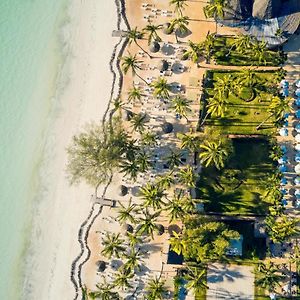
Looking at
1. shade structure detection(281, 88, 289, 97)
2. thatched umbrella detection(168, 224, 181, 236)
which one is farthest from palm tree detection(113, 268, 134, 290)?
shade structure detection(281, 88, 289, 97)

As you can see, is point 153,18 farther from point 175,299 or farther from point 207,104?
point 175,299

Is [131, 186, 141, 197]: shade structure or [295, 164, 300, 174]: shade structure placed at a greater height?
[295, 164, 300, 174]: shade structure

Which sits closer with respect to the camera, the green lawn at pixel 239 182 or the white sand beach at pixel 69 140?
the green lawn at pixel 239 182

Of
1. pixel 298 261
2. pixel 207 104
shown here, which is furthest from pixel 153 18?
pixel 298 261

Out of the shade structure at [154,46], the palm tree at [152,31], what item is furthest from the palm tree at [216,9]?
the shade structure at [154,46]

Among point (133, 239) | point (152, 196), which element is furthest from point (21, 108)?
point (133, 239)

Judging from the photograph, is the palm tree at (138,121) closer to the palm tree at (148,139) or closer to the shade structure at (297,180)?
the palm tree at (148,139)

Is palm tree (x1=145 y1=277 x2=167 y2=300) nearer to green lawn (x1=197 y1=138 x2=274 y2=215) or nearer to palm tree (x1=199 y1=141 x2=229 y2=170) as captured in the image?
green lawn (x1=197 y1=138 x2=274 y2=215)
